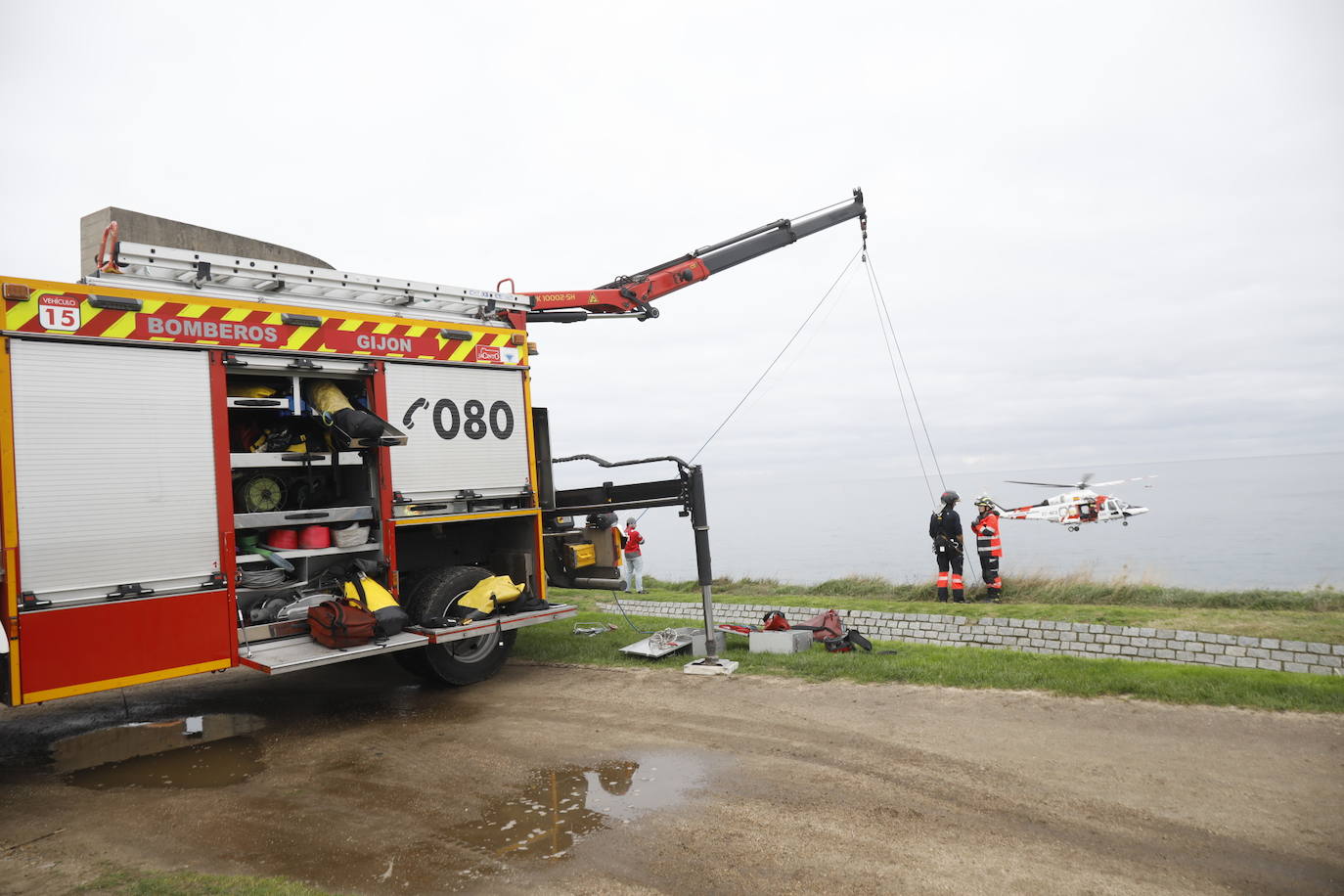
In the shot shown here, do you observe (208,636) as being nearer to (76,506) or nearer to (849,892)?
(76,506)

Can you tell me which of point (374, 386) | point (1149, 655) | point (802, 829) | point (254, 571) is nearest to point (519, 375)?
point (374, 386)

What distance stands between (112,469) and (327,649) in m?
1.95

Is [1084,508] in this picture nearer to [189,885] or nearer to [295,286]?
[295,286]

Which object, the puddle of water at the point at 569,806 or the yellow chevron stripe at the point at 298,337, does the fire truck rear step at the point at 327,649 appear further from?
the yellow chevron stripe at the point at 298,337

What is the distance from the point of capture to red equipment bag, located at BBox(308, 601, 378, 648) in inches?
251

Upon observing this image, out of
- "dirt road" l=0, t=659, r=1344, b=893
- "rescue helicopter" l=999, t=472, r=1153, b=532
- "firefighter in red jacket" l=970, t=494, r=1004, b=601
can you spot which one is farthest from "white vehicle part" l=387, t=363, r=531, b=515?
"rescue helicopter" l=999, t=472, r=1153, b=532

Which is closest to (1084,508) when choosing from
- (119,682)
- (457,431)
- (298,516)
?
(457,431)

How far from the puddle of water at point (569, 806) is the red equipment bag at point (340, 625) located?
1.96 metres

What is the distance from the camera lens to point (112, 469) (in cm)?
566

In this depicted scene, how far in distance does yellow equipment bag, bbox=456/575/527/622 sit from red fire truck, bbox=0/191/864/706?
64mm

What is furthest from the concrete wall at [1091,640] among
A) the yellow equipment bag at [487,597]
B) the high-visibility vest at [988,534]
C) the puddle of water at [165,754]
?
the puddle of water at [165,754]

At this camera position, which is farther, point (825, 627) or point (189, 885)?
point (825, 627)

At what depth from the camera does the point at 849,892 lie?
11.9ft

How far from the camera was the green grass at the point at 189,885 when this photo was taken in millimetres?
3750
